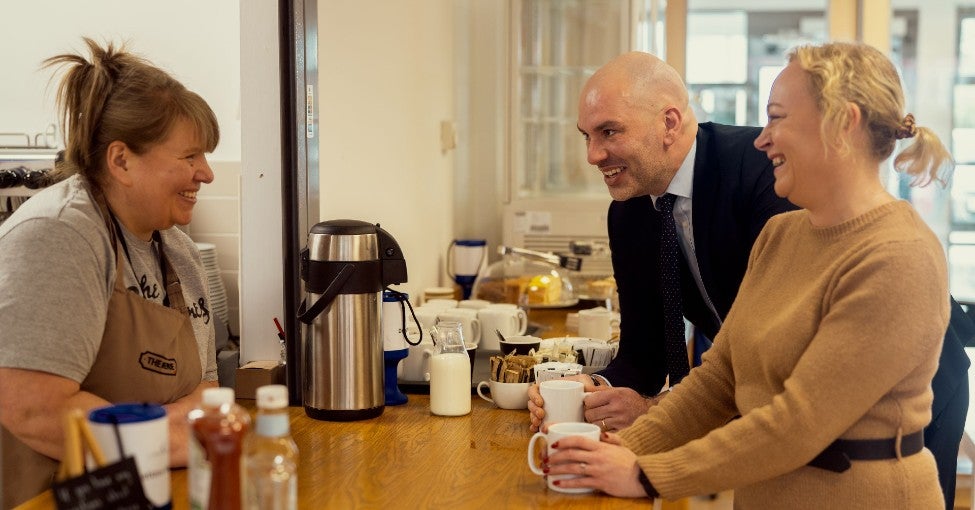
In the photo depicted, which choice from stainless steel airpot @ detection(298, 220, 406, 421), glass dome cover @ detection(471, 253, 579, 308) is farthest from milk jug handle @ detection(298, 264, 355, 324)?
glass dome cover @ detection(471, 253, 579, 308)

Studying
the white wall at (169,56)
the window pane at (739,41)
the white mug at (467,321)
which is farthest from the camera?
the window pane at (739,41)

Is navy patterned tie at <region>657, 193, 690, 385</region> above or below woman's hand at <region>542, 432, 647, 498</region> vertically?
above

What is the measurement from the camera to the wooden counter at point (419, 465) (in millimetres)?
1700

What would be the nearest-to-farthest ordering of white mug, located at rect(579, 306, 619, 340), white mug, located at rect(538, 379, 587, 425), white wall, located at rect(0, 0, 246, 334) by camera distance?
1. white mug, located at rect(538, 379, 587, 425)
2. white mug, located at rect(579, 306, 619, 340)
3. white wall, located at rect(0, 0, 246, 334)

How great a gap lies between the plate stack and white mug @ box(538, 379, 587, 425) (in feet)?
5.49

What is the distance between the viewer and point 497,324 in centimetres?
Result: 320

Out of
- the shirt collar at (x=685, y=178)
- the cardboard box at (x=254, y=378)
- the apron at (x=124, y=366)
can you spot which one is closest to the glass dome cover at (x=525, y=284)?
the shirt collar at (x=685, y=178)

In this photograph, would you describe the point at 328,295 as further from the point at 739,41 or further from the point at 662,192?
the point at 739,41

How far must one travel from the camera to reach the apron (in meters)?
1.82

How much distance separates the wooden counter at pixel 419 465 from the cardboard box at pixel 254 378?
124 mm

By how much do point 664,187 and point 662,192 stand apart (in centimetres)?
2

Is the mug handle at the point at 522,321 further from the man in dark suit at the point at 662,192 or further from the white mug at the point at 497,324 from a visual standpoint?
the man in dark suit at the point at 662,192

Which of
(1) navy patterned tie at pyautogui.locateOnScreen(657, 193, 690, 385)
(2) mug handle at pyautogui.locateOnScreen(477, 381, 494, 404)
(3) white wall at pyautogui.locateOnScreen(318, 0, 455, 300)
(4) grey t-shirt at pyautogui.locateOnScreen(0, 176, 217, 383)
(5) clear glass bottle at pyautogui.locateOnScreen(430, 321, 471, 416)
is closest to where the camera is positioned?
(4) grey t-shirt at pyautogui.locateOnScreen(0, 176, 217, 383)

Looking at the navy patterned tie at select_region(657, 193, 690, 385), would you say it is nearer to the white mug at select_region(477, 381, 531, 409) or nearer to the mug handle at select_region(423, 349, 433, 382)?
the white mug at select_region(477, 381, 531, 409)
